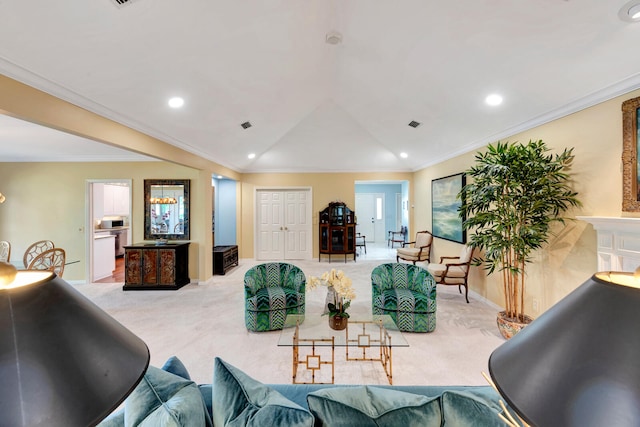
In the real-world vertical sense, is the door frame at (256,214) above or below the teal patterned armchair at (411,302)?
above

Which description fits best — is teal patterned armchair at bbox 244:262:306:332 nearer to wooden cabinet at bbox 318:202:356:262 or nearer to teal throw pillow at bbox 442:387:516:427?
teal throw pillow at bbox 442:387:516:427

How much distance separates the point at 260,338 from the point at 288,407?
7.40ft

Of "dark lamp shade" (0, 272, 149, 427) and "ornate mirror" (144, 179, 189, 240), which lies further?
"ornate mirror" (144, 179, 189, 240)

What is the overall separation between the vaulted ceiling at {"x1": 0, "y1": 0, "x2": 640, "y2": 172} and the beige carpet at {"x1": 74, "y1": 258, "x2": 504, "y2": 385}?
2.44 m

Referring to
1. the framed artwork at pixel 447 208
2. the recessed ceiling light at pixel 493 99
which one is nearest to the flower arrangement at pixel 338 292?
the recessed ceiling light at pixel 493 99

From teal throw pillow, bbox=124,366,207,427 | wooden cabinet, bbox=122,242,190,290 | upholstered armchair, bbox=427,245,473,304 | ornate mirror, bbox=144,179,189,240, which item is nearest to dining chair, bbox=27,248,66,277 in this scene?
wooden cabinet, bbox=122,242,190,290

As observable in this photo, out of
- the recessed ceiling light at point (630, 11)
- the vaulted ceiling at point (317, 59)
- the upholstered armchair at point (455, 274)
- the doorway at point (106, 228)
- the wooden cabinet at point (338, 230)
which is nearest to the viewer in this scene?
the recessed ceiling light at point (630, 11)

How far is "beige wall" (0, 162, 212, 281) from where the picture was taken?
16.7 feet

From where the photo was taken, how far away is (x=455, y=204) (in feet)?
16.2

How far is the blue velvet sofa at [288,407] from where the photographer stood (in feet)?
3.17

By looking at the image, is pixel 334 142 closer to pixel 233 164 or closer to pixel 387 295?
pixel 233 164

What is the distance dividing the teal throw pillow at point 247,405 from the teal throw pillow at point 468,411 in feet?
1.69

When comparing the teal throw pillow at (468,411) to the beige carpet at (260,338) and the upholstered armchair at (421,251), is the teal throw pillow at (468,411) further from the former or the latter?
the upholstered armchair at (421,251)

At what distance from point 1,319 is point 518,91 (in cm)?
382
